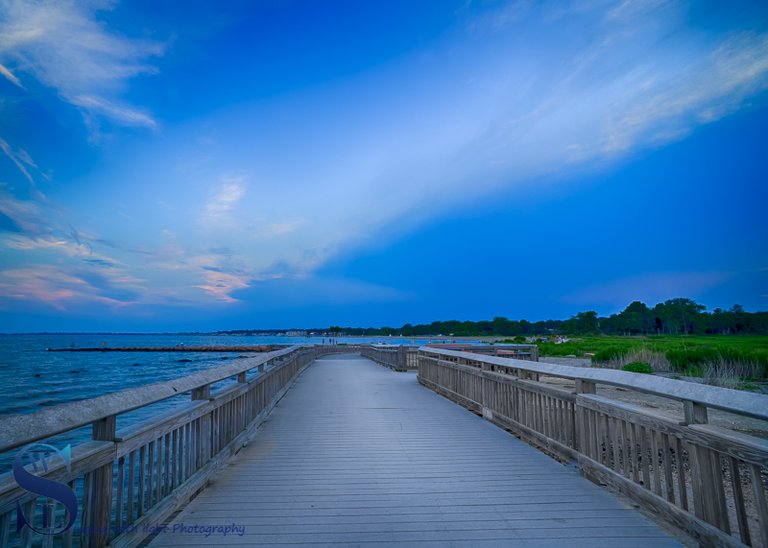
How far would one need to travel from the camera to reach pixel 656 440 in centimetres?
316

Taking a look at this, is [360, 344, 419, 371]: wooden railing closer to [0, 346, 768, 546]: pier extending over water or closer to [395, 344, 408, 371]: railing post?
[395, 344, 408, 371]: railing post

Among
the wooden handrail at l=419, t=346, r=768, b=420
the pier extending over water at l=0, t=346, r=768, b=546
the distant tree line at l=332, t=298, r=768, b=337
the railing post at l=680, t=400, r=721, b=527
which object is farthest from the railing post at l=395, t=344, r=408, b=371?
the distant tree line at l=332, t=298, r=768, b=337

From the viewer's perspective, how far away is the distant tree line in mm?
89938

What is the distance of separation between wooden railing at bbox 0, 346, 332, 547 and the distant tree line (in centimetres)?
10415

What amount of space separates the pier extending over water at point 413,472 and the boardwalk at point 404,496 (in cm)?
2

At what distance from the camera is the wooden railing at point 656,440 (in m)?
2.41

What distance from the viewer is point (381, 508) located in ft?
11.6

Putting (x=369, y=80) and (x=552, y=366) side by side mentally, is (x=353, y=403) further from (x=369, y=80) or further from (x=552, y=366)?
(x=369, y=80)

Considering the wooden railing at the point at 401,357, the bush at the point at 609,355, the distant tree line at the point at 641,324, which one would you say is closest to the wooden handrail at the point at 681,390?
the wooden railing at the point at 401,357

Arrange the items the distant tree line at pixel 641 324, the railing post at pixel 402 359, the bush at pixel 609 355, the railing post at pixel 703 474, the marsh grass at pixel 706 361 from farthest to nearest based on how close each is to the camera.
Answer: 1. the distant tree line at pixel 641 324
2. the bush at pixel 609 355
3. the railing post at pixel 402 359
4. the marsh grass at pixel 706 361
5. the railing post at pixel 703 474

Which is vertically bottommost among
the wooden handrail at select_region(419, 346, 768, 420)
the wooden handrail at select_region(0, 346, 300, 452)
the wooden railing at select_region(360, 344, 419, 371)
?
the wooden railing at select_region(360, 344, 419, 371)

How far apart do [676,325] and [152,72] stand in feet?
410

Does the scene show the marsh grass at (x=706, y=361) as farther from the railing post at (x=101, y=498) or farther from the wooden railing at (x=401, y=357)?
the railing post at (x=101, y=498)

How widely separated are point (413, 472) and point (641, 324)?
124838 millimetres
